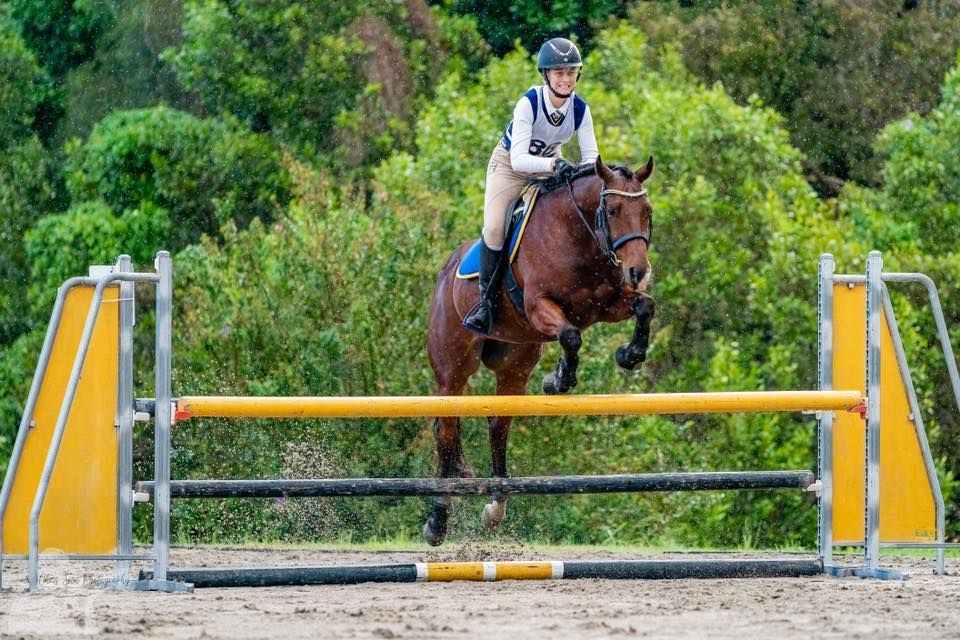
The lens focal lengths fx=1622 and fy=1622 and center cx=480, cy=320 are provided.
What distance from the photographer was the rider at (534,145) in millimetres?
8414

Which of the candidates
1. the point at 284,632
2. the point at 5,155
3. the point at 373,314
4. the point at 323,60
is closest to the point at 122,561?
the point at 284,632

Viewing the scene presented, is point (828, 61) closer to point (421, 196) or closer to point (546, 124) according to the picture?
point (421, 196)

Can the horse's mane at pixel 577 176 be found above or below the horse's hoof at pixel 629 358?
above

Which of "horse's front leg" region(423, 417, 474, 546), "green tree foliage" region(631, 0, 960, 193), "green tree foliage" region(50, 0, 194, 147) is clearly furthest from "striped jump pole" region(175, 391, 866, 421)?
"green tree foliage" region(50, 0, 194, 147)

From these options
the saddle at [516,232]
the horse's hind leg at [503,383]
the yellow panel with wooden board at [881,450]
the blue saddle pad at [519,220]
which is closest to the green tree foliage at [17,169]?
the horse's hind leg at [503,383]

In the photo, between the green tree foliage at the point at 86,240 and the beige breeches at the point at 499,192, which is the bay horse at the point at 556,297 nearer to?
the beige breeches at the point at 499,192

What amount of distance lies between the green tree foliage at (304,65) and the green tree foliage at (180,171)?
899 mm

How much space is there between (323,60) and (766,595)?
22894mm

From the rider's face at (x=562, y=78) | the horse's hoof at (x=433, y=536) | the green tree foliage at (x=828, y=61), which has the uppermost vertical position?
the green tree foliage at (x=828, y=61)

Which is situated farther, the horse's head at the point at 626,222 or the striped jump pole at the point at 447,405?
the horse's head at the point at 626,222

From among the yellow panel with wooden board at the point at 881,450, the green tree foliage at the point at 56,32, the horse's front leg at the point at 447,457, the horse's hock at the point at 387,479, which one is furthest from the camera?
the green tree foliage at the point at 56,32

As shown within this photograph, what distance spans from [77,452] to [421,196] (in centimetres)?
1267

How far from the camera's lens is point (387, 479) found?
7820 mm

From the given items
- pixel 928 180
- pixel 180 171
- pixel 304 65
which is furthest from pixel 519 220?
pixel 304 65
